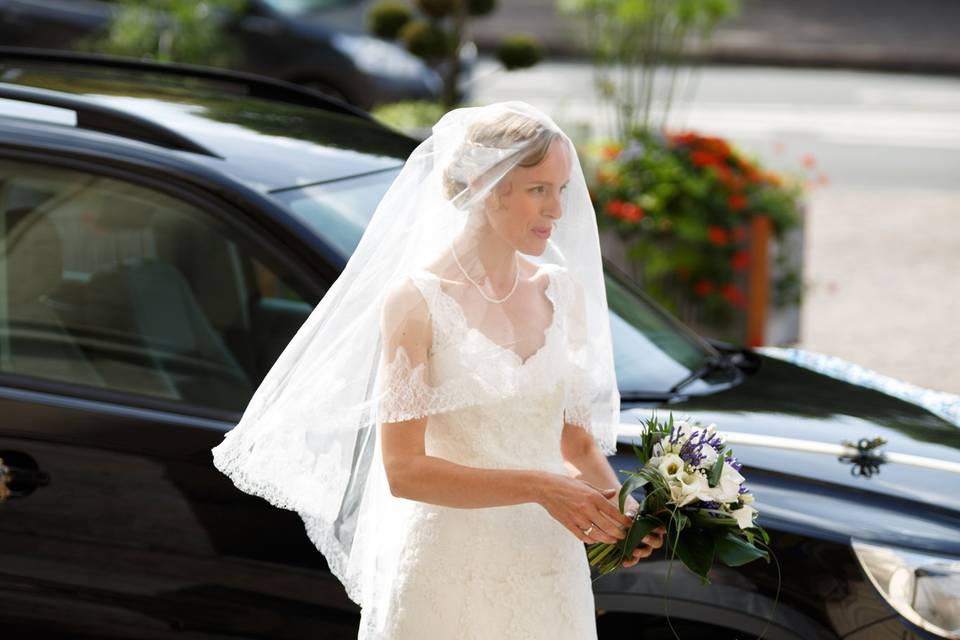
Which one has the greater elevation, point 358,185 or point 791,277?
point 358,185

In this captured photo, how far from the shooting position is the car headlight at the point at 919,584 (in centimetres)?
289

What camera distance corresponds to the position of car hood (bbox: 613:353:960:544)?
3.10 m

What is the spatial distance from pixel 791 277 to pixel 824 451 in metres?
4.26

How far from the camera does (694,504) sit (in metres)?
2.52

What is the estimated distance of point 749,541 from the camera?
8.39ft

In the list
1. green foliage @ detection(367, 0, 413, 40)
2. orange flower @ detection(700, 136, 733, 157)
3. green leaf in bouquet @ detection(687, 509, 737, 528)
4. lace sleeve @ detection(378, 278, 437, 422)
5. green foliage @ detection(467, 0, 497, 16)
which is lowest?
green leaf in bouquet @ detection(687, 509, 737, 528)

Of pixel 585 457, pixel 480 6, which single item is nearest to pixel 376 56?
pixel 480 6

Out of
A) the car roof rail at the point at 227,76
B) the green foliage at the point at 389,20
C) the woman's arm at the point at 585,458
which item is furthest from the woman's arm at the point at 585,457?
the green foliage at the point at 389,20

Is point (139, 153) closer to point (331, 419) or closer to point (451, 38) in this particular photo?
point (331, 419)

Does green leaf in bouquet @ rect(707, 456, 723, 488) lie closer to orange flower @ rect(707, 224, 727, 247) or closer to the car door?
the car door

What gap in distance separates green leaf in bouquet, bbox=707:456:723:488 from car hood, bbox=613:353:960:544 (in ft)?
1.75

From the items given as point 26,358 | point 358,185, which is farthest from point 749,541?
point 26,358

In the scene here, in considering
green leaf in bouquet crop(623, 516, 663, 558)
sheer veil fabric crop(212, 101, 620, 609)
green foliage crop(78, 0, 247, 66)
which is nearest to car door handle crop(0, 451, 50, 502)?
sheer veil fabric crop(212, 101, 620, 609)

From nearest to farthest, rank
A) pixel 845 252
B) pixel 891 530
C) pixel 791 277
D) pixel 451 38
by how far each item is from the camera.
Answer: pixel 891 530 < pixel 791 277 < pixel 451 38 < pixel 845 252
